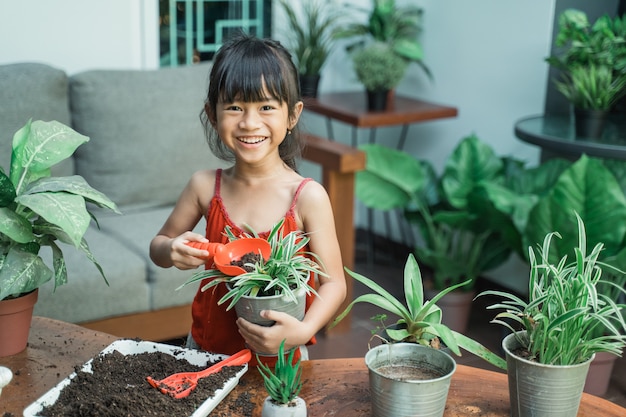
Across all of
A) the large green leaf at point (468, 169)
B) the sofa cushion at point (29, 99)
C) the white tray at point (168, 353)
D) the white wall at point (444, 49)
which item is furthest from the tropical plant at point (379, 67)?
the white tray at point (168, 353)

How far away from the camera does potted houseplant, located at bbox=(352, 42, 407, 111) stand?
345cm

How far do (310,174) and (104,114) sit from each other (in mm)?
1485

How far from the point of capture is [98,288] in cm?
245

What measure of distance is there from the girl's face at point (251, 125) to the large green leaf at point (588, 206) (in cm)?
132

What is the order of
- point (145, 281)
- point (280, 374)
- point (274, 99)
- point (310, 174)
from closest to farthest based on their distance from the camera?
point (280, 374) → point (274, 99) → point (145, 281) → point (310, 174)

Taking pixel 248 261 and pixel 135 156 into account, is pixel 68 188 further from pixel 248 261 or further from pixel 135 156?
pixel 135 156

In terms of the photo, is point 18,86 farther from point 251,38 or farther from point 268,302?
point 268,302

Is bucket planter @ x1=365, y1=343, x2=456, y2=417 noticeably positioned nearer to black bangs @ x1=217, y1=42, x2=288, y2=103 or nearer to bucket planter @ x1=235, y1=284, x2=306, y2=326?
bucket planter @ x1=235, y1=284, x2=306, y2=326

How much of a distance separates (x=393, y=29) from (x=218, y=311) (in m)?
2.44

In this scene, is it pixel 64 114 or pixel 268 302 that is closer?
pixel 268 302

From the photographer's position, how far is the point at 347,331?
315cm

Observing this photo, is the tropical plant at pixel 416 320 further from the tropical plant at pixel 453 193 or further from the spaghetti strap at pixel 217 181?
the tropical plant at pixel 453 193

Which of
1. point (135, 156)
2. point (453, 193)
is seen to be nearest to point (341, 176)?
point (453, 193)

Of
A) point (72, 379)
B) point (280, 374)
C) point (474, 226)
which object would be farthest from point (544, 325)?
point (474, 226)
